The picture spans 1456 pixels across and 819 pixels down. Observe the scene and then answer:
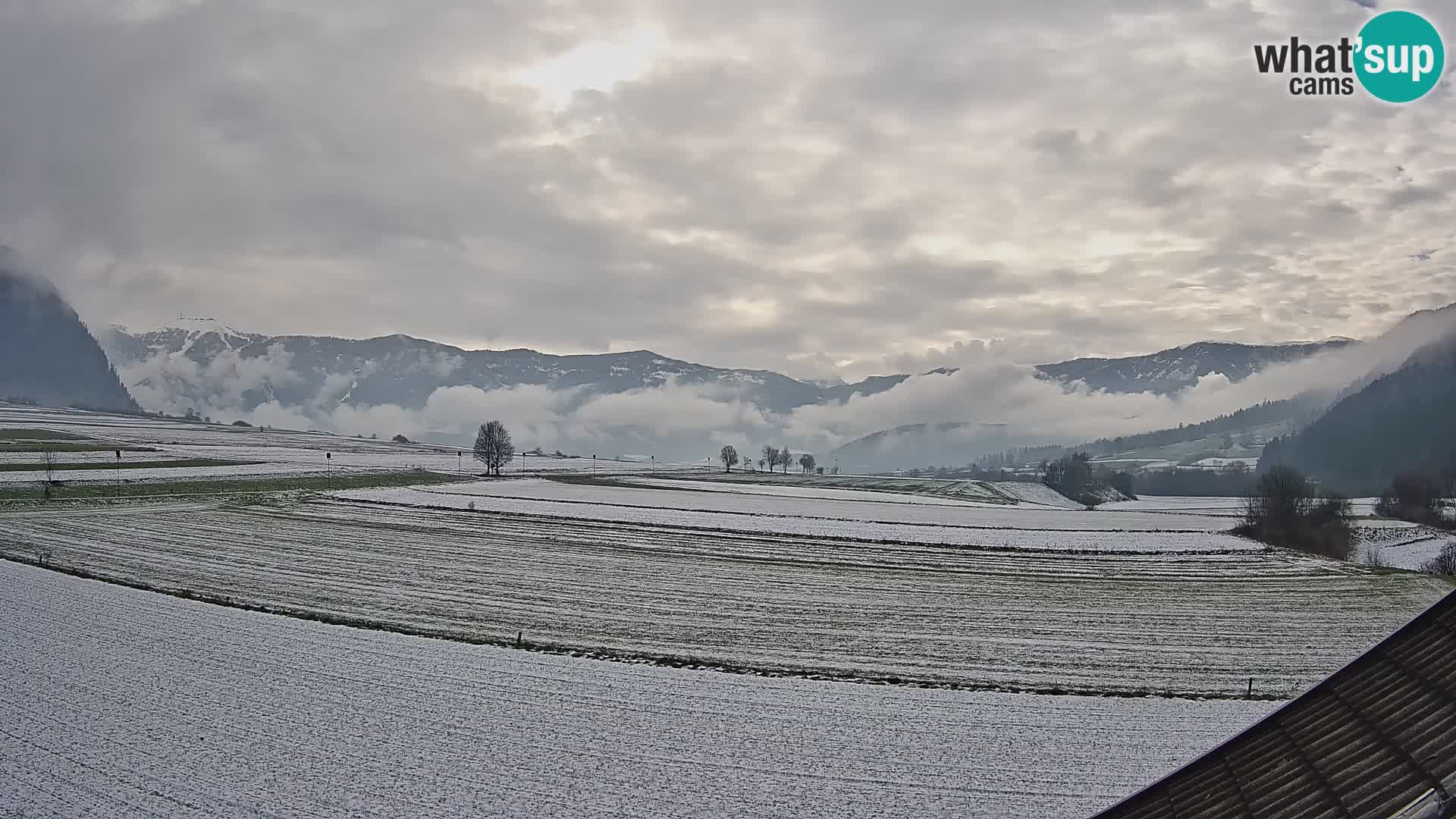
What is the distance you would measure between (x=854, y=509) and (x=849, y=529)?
23.3 m

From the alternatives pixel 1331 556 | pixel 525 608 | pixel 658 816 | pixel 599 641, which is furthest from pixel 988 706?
pixel 1331 556

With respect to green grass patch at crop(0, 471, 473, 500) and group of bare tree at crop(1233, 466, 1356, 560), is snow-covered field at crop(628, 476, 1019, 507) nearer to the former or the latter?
green grass patch at crop(0, 471, 473, 500)

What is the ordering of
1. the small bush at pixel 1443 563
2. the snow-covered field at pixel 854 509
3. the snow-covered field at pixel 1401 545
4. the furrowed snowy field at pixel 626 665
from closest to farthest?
the furrowed snowy field at pixel 626 665 < the small bush at pixel 1443 563 < the snow-covered field at pixel 1401 545 < the snow-covered field at pixel 854 509

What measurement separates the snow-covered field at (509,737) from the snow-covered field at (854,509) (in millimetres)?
53244

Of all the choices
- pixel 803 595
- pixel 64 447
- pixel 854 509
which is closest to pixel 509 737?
pixel 803 595

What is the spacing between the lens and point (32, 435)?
142375 millimetres

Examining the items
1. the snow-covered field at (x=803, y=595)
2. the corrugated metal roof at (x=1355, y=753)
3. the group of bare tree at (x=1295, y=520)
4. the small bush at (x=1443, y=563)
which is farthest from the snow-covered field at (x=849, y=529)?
the corrugated metal roof at (x=1355, y=753)

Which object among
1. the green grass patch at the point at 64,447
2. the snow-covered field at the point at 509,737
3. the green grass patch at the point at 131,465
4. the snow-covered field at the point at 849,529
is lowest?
the snow-covered field at the point at 849,529

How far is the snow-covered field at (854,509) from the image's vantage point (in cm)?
7781

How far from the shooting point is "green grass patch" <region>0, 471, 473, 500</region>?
224 ft

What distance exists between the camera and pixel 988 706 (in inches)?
838

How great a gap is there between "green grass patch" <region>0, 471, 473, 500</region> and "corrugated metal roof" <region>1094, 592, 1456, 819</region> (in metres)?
80.3

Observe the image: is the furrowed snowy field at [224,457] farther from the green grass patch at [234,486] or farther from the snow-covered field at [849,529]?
the snow-covered field at [849,529]

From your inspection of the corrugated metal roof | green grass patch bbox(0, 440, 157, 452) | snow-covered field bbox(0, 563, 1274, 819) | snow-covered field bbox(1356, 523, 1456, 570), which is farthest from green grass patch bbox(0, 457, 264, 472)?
snow-covered field bbox(1356, 523, 1456, 570)
